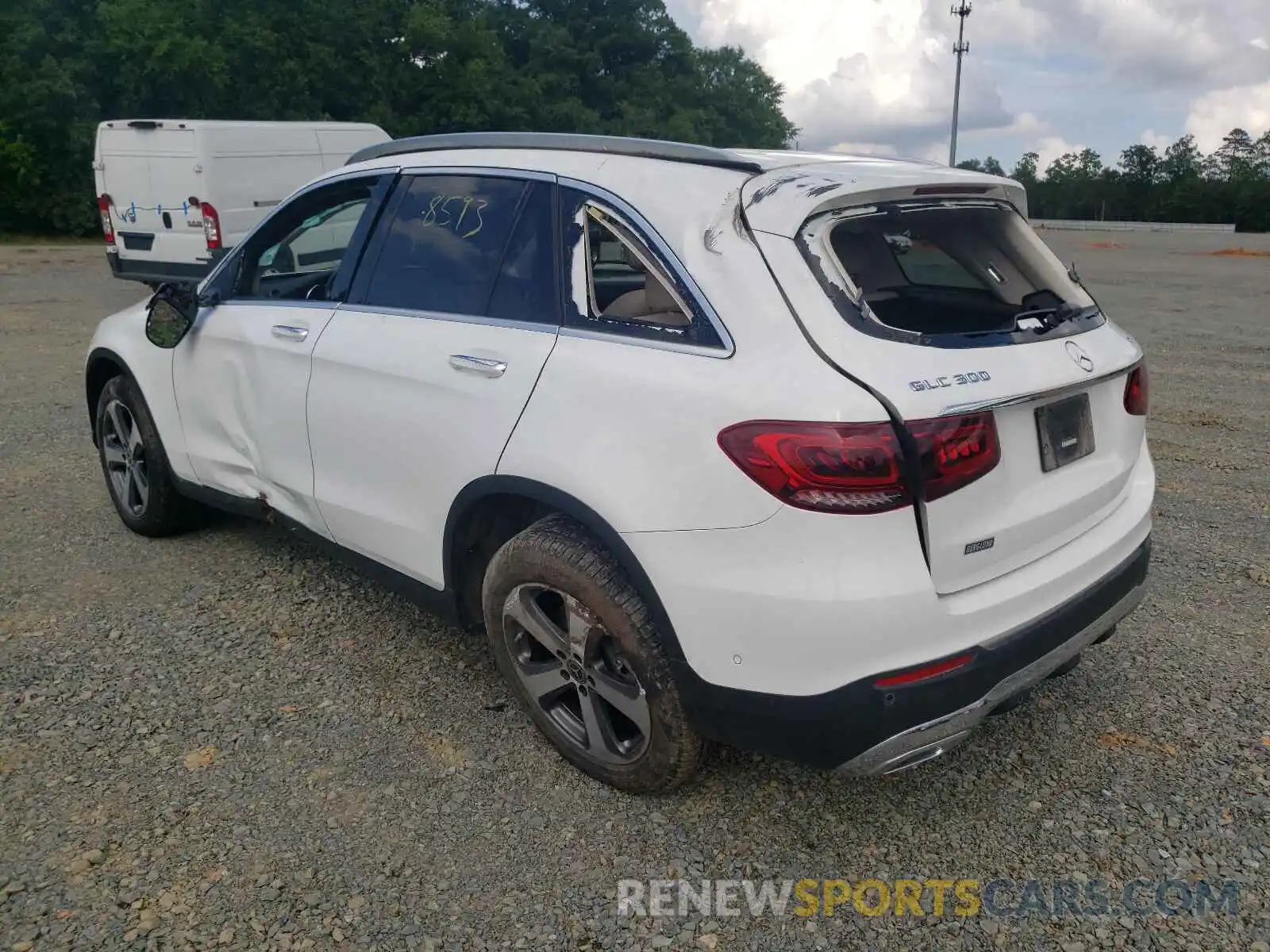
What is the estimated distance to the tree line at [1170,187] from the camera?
61.9m

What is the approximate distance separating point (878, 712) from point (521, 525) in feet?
3.99

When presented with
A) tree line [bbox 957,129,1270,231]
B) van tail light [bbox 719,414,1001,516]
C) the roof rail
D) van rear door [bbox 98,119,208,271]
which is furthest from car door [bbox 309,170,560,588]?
tree line [bbox 957,129,1270,231]

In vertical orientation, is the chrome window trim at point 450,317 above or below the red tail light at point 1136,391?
above

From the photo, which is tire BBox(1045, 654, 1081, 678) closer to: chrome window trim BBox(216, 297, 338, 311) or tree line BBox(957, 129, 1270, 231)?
chrome window trim BBox(216, 297, 338, 311)

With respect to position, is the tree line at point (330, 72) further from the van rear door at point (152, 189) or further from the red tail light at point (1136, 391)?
the red tail light at point (1136, 391)

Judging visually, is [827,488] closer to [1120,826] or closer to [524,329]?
[524,329]

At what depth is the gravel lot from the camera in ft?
8.05

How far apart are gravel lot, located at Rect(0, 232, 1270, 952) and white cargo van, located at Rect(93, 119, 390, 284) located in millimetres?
8422

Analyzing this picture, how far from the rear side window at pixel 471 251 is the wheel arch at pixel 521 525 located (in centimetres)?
48

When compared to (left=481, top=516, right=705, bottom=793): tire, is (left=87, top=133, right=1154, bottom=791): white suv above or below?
above

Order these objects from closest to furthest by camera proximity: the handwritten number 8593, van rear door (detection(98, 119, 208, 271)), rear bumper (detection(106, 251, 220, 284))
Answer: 1. the handwritten number 8593
2. van rear door (detection(98, 119, 208, 271))
3. rear bumper (detection(106, 251, 220, 284))

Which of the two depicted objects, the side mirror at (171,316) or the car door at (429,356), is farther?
the side mirror at (171,316)

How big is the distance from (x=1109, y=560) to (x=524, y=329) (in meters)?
1.73

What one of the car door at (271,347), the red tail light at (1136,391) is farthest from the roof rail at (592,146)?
the red tail light at (1136,391)
